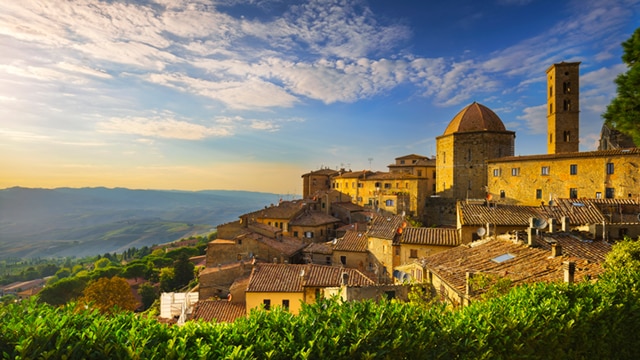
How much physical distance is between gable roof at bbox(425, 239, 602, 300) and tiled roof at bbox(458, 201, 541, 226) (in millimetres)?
5510

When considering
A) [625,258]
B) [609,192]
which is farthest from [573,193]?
[625,258]

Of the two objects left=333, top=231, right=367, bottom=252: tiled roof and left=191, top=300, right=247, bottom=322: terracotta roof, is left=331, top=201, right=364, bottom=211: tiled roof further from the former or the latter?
left=191, top=300, right=247, bottom=322: terracotta roof

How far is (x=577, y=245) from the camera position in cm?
1536

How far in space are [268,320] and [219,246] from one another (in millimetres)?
32457

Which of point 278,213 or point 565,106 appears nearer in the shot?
point 565,106

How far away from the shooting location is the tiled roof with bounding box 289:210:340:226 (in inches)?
1857

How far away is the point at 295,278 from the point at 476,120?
120 feet

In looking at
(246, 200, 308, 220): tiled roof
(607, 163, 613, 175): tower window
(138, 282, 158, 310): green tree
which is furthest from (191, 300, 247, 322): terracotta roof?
(607, 163, 613, 175): tower window

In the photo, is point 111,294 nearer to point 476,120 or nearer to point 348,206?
point 348,206

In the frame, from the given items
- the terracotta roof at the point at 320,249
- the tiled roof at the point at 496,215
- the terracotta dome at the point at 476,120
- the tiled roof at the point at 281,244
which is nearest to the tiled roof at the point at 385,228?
the terracotta roof at the point at 320,249

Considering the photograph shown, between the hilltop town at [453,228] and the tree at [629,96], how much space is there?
3964 mm

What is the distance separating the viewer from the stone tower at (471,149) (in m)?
43.1

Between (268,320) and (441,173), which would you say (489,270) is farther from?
(441,173)

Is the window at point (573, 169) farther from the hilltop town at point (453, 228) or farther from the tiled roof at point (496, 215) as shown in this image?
the tiled roof at point (496, 215)
